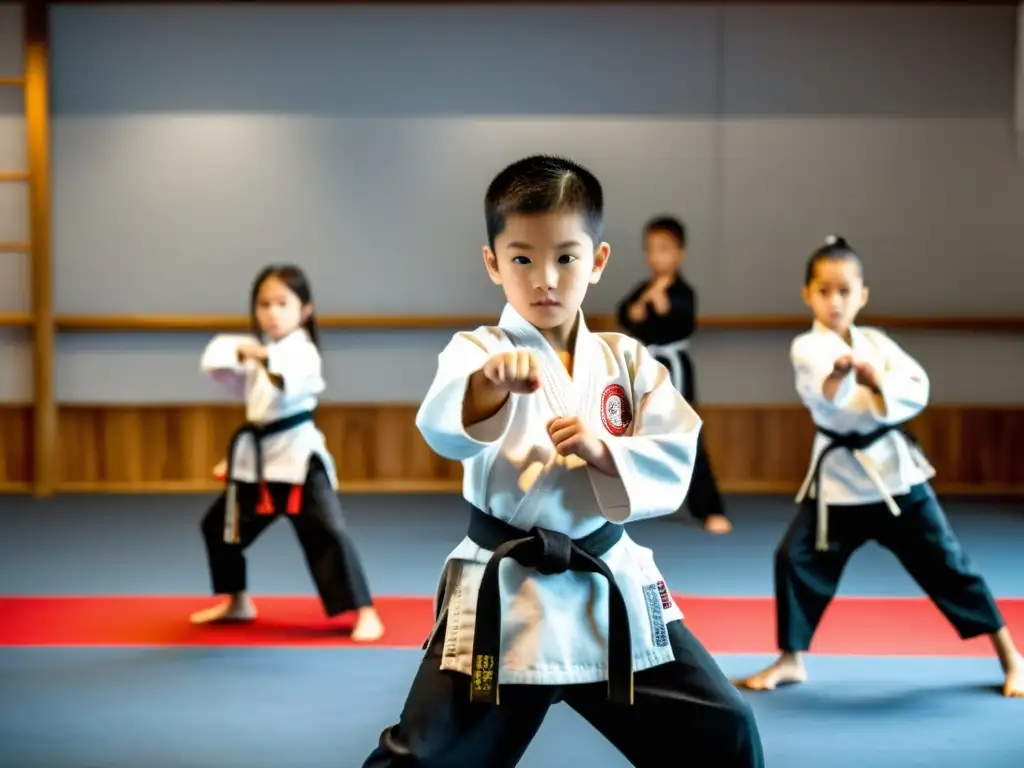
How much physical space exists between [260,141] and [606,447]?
18.5 ft

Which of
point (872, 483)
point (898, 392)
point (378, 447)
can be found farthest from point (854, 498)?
point (378, 447)

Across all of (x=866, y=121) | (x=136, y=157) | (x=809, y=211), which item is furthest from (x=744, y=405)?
(x=136, y=157)

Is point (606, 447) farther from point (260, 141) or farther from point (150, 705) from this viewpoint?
point (260, 141)

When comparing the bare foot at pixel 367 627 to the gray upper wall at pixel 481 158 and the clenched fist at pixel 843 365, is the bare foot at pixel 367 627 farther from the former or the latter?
the gray upper wall at pixel 481 158

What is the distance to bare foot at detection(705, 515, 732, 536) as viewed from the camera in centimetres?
564

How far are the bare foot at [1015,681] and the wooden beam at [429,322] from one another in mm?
3751

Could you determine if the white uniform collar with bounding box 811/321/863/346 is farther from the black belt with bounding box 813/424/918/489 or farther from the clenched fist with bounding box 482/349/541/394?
the clenched fist with bounding box 482/349/541/394

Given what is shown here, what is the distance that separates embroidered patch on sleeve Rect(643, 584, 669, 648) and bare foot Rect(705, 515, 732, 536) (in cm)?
385

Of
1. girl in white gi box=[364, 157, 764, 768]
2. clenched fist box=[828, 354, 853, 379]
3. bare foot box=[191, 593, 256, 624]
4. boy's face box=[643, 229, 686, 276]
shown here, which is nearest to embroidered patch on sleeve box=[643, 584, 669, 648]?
girl in white gi box=[364, 157, 764, 768]

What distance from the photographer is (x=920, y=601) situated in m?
4.25

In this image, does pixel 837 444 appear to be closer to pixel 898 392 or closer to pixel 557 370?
pixel 898 392

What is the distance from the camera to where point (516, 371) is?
1.58m

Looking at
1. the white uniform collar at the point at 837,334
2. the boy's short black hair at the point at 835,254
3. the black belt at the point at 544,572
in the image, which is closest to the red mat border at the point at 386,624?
the white uniform collar at the point at 837,334

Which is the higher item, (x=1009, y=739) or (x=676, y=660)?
(x=676, y=660)
